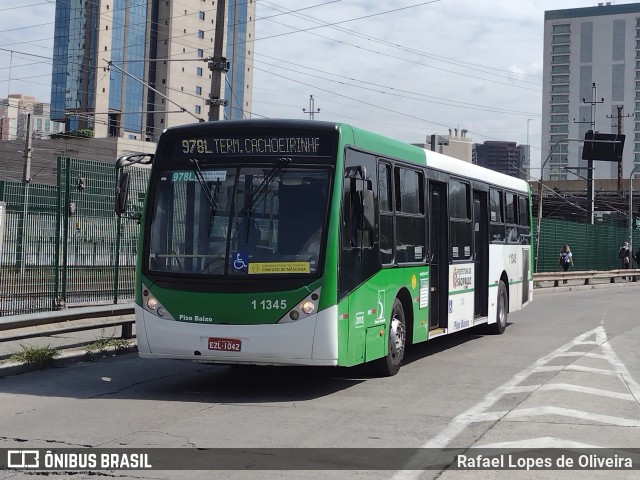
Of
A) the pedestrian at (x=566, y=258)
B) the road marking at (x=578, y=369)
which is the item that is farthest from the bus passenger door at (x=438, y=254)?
the pedestrian at (x=566, y=258)

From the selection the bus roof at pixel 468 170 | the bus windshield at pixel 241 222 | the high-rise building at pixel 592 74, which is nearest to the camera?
the bus windshield at pixel 241 222

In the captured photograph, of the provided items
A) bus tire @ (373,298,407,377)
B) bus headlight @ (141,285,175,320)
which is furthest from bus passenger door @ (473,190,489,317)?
bus headlight @ (141,285,175,320)

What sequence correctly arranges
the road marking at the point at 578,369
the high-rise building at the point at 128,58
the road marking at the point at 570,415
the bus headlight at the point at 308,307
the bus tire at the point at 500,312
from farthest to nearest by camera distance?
the high-rise building at the point at 128,58, the bus tire at the point at 500,312, the road marking at the point at 578,369, the bus headlight at the point at 308,307, the road marking at the point at 570,415

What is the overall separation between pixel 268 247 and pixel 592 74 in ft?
515

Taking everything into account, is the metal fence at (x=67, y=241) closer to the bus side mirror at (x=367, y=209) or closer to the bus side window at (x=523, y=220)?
the bus side mirror at (x=367, y=209)

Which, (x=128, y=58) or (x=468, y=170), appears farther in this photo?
(x=128, y=58)

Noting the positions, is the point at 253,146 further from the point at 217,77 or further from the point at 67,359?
the point at 217,77

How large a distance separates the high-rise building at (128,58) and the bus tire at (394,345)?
92021mm

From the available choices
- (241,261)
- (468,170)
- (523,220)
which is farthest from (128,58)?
(241,261)

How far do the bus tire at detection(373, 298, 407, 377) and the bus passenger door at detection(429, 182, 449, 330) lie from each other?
58.4 inches

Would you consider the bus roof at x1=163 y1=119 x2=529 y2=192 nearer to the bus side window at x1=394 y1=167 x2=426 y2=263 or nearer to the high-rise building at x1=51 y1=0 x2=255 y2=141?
the bus side window at x1=394 y1=167 x2=426 y2=263

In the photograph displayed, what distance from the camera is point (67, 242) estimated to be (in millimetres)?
16141

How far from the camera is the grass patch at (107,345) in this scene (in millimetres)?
13266

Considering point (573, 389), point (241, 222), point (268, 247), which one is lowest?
point (573, 389)
